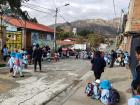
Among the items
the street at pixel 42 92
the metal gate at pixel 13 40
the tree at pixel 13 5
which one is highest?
the tree at pixel 13 5

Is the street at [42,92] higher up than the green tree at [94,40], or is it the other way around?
the green tree at [94,40]

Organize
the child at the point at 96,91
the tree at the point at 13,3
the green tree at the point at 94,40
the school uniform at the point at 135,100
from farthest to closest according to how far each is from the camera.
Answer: the green tree at the point at 94,40
the tree at the point at 13,3
the child at the point at 96,91
the school uniform at the point at 135,100

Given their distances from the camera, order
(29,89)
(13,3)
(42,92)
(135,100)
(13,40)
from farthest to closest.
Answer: (13,40)
(13,3)
(29,89)
(42,92)
(135,100)

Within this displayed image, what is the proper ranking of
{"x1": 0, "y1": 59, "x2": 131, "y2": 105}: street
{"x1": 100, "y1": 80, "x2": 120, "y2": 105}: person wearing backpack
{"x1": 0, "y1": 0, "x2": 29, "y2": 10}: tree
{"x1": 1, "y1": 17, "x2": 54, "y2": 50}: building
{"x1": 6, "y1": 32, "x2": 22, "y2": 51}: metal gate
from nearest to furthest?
{"x1": 100, "y1": 80, "x2": 120, "y2": 105}: person wearing backpack, {"x1": 0, "y1": 59, "x2": 131, "y2": 105}: street, {"x1": 0, "y1": 0, "x2": 29, "y2": 10}: tree, {"x1": 6, "y1": 32, "x2": 22, "y2": 51}: metal gate, {"x1": 1, "y1": 17, "x2": 54, "y2": 50}: building

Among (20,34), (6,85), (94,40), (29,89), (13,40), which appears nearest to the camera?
(29,89)

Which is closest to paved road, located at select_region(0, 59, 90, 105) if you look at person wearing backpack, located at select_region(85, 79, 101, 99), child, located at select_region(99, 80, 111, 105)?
person wearing backpack, located at select_region(85, 79, 101, 99)

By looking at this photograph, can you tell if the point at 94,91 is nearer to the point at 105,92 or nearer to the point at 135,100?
the point at 105,92

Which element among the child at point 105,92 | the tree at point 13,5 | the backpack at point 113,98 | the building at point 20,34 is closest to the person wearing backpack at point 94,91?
the child at point 105,92

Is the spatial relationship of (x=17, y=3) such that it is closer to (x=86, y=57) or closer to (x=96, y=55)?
(x=96, y=55)

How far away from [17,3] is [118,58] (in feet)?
33.1

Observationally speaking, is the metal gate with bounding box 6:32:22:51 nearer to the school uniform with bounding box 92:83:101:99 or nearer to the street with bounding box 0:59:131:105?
the street with bounding box 0:59:131:105

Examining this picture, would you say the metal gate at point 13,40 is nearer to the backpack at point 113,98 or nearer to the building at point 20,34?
the building at point 20,34

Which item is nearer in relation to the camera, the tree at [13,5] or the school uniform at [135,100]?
the school uniform at [135,100]

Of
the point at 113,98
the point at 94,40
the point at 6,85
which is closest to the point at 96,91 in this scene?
the point at 113,98
